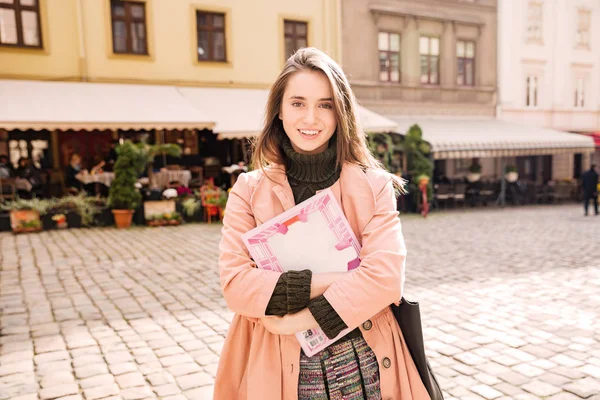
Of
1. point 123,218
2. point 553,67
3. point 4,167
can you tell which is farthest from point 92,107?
point 553,67

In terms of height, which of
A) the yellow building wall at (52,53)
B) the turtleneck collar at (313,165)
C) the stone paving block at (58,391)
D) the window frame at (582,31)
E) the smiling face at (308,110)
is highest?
the window frame at (582,31)

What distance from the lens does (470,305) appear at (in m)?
5.33

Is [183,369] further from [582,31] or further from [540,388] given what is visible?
[582,31]

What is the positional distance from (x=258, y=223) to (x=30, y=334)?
398 cm

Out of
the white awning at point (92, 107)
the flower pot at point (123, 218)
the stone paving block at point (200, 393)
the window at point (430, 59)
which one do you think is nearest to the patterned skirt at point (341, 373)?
the stone paving block at point (200, 393)

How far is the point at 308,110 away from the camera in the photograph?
5.40 ft

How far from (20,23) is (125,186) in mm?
5968

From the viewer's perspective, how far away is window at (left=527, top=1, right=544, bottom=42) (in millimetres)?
20297

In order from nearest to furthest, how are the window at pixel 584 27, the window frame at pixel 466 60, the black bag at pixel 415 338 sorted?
the black bag at pixel 415 338 → the window frame at pixel 466 60 → the window at pixel 584 27

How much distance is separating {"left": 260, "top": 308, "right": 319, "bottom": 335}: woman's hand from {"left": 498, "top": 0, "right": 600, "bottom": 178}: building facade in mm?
20560

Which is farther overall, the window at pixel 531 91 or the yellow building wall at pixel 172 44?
the window at pixel 531 91

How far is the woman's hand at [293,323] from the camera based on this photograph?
1568 mm

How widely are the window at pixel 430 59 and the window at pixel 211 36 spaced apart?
7665mm

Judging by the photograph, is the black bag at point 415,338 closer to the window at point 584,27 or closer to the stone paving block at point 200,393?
the stone paving block at point 200,393
